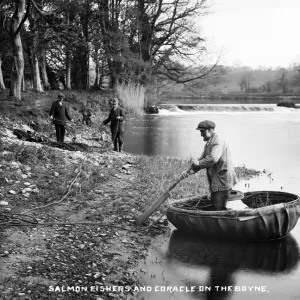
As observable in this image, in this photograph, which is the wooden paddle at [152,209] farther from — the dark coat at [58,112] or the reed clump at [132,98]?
the reed clump at [132,98]

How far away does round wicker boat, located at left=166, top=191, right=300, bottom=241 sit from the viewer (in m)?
8.83

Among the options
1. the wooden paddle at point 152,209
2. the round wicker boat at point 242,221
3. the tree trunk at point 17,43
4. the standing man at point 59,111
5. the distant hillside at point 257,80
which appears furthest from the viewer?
the distant hillside at point 257,80

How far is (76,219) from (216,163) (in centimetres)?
322

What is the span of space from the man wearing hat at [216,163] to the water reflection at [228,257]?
986mm

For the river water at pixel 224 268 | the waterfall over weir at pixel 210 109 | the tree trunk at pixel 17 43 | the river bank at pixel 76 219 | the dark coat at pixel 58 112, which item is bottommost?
the river water at pixel 224 268

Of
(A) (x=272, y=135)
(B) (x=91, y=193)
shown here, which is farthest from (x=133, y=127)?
(B) (x=91, y=193)

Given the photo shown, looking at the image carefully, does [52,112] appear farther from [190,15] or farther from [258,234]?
[190,15]

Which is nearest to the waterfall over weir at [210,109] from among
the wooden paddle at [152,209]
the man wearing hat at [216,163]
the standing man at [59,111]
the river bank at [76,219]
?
the standing man at [59,111]

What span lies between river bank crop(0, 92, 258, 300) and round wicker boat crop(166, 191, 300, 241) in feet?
2.47

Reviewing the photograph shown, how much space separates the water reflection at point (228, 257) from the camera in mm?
7707

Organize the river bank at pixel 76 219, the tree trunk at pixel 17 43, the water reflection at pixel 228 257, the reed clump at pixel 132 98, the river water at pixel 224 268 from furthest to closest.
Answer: the reed clump at pixel 132 98 → the tree trunk at pixel 17 43 → the water reflection at pixel 228 257 → the river water at pixel 224 268 → the river bank at pixel 76 219

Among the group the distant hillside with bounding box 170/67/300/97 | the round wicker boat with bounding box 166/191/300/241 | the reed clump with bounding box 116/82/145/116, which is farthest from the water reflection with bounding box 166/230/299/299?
the distant hillside with bounding box 170/67/300/97

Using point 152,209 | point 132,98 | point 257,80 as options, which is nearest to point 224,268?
point 152,209

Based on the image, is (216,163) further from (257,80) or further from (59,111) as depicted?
(257,80)
